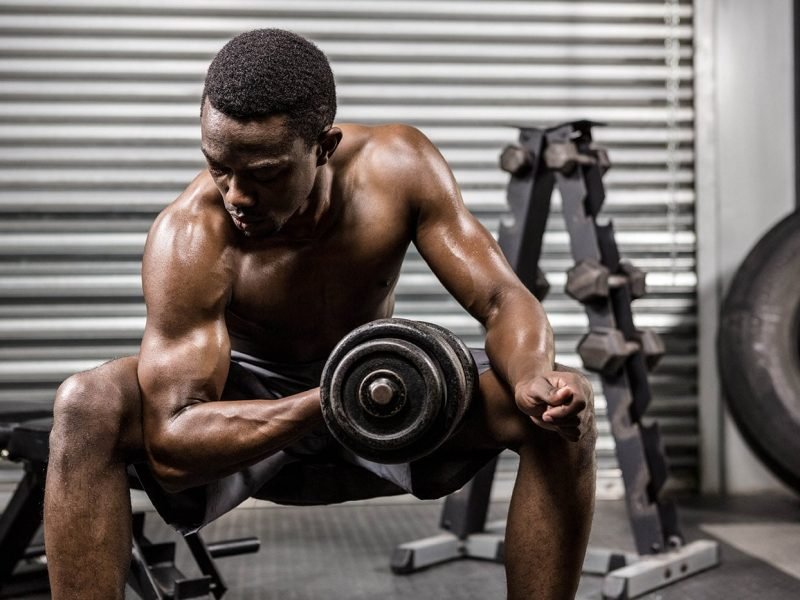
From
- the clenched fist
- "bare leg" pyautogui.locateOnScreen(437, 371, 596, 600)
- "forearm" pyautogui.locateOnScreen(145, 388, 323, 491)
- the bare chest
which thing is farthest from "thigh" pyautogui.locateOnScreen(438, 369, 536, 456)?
the bare chest

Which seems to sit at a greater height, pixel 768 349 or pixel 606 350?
pixel 606 350

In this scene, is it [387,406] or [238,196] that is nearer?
[387,406]

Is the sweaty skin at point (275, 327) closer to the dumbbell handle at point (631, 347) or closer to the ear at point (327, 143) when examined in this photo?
the ear at point (327, 143)

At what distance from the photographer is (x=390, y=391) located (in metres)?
1.50

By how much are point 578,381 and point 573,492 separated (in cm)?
25

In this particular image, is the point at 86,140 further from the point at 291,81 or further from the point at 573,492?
Answer: the point at 573,492

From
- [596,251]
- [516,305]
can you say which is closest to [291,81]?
[516,305]

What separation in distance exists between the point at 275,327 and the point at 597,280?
1027 millimetres

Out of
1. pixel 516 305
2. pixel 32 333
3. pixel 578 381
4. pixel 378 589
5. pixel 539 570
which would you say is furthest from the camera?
pixel 32 333

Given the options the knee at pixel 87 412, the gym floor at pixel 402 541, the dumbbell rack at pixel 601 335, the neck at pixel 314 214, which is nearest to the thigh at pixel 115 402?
the knee at pixel 87 412

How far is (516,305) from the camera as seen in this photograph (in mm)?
1794

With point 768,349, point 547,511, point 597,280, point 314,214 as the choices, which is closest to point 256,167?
point 314,214

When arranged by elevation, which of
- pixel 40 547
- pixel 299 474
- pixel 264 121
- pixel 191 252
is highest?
pixel 264 121

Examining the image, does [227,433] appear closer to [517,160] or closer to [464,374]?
[464,374]
